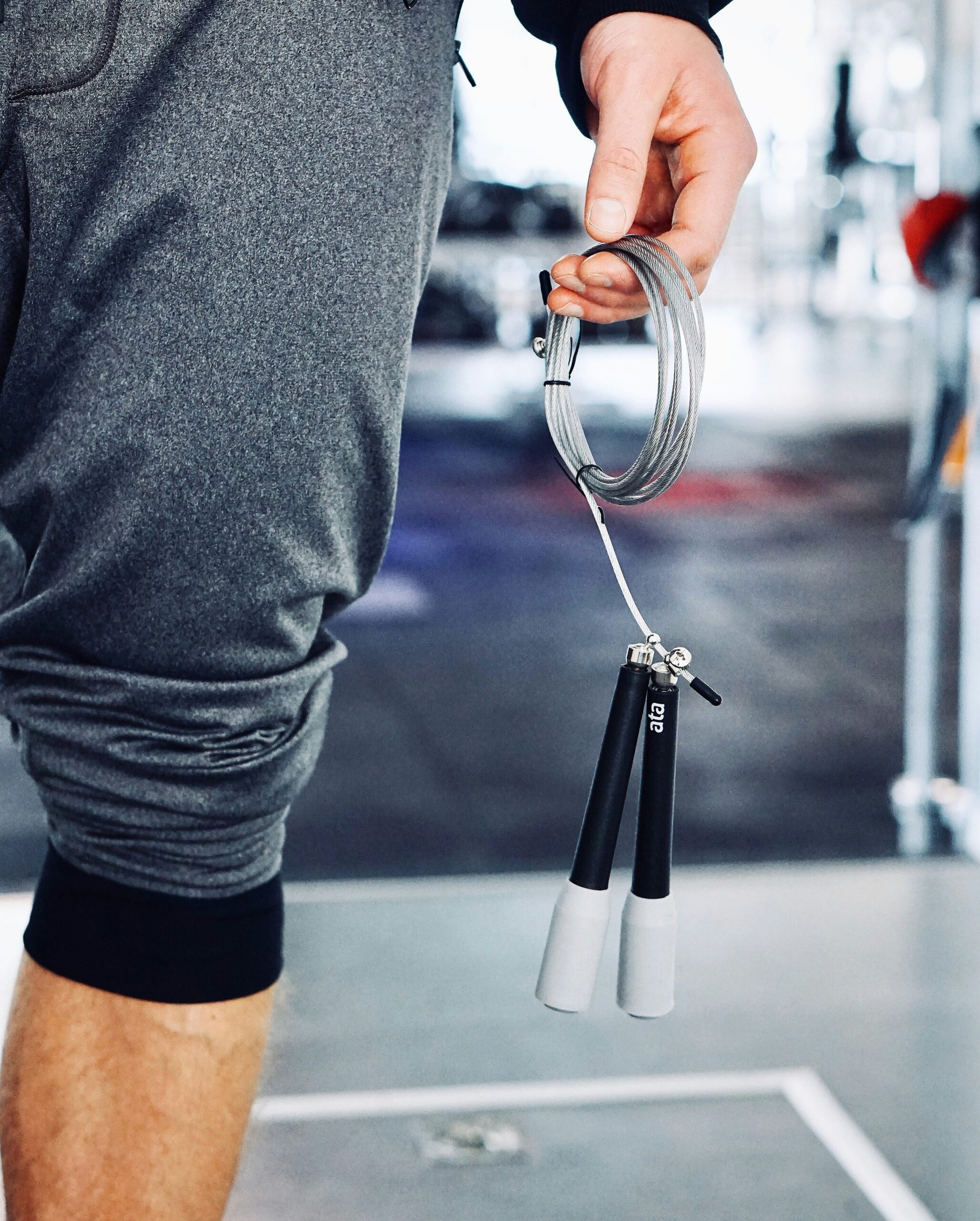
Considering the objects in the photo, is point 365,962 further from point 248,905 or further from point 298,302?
point 298,302

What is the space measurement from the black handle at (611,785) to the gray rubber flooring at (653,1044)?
0.43 m

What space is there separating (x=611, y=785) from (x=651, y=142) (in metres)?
0.29

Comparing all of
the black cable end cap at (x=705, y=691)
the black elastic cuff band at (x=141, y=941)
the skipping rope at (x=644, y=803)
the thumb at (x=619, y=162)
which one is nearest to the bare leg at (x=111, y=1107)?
the black elastic cuff band at (x=141, y=941)

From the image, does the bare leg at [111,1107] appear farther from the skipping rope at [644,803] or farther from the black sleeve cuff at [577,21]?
the black sleeve cuff at [577,21]

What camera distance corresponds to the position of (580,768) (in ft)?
6.13

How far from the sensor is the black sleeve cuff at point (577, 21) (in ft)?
1.91

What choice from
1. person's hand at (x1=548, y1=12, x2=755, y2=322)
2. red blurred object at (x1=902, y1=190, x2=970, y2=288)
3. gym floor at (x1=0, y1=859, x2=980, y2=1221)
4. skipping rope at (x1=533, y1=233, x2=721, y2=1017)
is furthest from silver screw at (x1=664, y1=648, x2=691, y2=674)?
red blurred object at (x1=902, y1=190, x2=970, y2=288)

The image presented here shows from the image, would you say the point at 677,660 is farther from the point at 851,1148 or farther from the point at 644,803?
the point at 851,1148

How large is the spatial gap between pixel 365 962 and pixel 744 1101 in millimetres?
382

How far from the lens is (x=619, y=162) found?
1.77ft

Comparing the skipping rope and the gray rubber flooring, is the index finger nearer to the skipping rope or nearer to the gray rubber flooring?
the skipping rope

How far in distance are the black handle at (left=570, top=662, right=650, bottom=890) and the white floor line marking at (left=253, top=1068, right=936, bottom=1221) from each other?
0.52 m

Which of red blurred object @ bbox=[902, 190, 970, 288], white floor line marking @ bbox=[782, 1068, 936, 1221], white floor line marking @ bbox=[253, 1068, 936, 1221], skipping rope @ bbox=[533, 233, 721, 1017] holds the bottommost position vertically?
white floor line marking @ bbox=[782, 1068, 936, 1221]

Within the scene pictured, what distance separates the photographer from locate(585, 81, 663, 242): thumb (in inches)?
21.0
